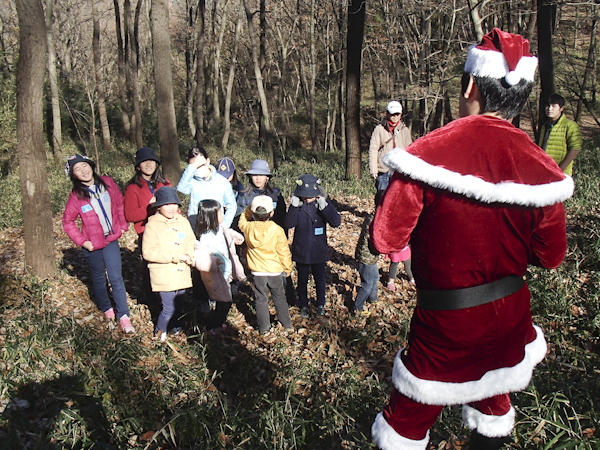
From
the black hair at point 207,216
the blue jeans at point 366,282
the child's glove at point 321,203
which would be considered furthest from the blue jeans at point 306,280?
the black hair at point 207,216

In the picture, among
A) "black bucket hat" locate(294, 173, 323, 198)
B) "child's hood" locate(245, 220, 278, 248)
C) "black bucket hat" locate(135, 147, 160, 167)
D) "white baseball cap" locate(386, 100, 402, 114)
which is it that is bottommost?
"child's hood" locate(245, 220, 278, 248)

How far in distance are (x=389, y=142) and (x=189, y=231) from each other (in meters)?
3.59

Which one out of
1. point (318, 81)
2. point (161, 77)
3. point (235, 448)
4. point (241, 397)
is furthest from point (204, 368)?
point (318, 81)

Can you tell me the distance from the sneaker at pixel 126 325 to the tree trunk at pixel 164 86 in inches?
224

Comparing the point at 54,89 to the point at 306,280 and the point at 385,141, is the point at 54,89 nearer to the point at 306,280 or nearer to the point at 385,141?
the point at 385,141

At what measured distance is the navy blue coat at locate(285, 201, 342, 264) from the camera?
15.8 feet

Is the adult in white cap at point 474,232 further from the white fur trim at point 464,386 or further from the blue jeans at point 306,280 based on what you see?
the blue jeans at point 306,280

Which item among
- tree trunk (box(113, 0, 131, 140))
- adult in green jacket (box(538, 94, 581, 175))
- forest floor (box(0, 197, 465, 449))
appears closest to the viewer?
forest floor (box(0, 197, 465, 449))

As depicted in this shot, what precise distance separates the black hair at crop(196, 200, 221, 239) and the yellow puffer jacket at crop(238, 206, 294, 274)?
428 mm

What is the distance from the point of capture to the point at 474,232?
1.79 metres

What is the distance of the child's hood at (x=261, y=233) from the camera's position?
4.43 metres

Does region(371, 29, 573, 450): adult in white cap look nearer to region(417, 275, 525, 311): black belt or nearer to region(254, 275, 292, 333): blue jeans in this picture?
region(417, 275, 525, 311): black belt

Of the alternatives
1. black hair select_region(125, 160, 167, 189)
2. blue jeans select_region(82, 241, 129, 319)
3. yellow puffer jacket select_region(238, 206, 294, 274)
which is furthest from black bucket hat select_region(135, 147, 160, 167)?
yellow puffer jacket select_region(238, 206, 294, 274)

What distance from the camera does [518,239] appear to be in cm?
186
